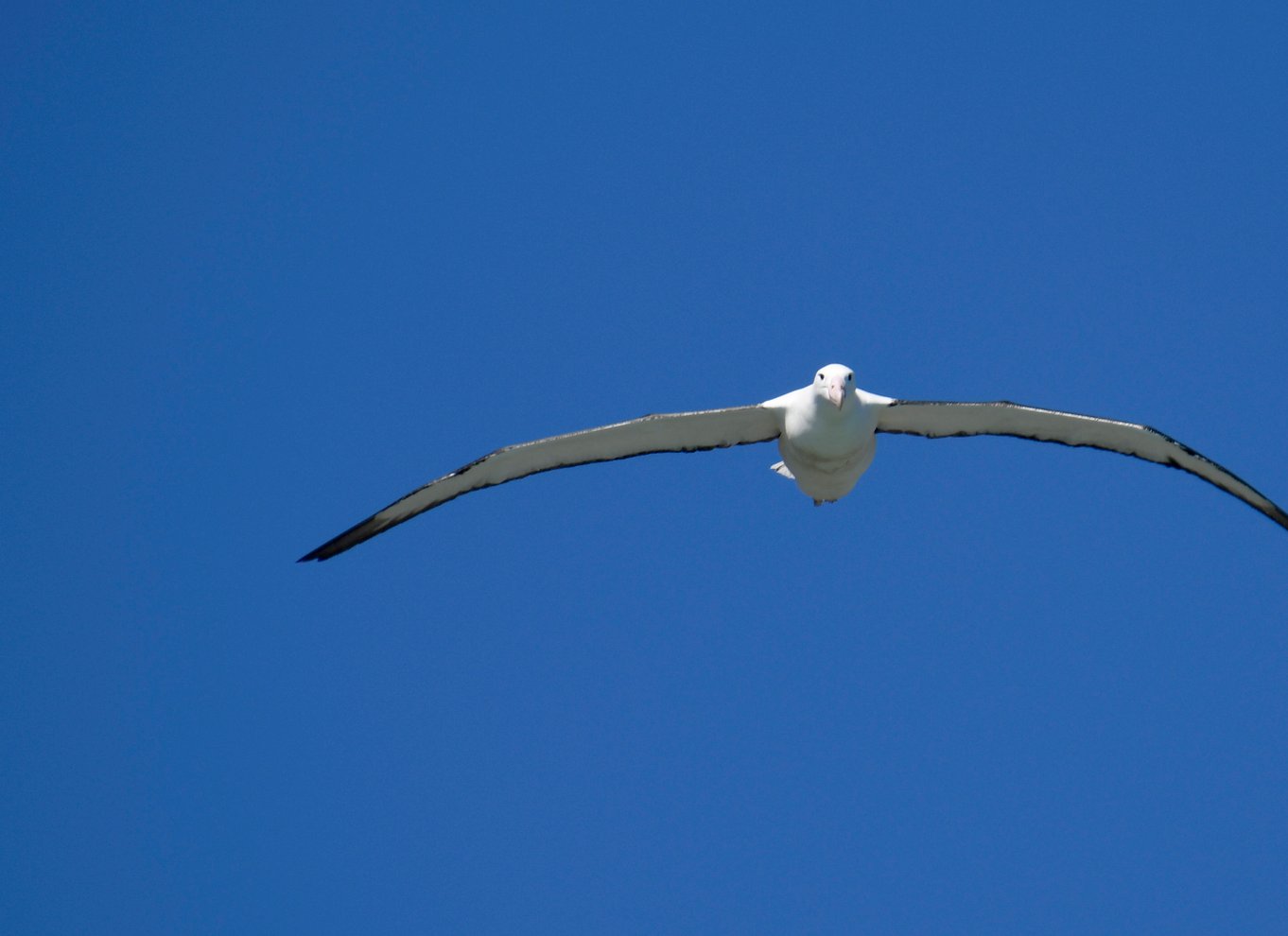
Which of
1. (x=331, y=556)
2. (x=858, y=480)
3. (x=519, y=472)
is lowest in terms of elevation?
(x=331, y=556)

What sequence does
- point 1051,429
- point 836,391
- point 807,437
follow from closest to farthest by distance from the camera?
point 836,391 → point 807,437 → point 1051,429

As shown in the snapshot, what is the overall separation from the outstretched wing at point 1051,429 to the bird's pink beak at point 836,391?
1095mm

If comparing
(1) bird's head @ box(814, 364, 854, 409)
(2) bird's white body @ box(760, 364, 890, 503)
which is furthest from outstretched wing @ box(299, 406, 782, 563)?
(1) bird's head @ box(814, 364, 854, 409)

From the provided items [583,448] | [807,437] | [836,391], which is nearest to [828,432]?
[807,437]

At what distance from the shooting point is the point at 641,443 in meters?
15.1

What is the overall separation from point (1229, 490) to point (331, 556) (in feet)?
33.8

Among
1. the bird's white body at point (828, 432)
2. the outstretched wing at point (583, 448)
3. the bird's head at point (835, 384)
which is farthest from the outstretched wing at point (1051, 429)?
the outstretched wing at point (583, 448)

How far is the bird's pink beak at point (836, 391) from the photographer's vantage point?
13.9m

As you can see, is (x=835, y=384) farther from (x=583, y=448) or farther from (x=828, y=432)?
(x=583, y=448)

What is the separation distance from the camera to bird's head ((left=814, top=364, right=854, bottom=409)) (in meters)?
13.9

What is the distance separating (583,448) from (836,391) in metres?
2.87

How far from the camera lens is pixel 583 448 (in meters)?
15.0

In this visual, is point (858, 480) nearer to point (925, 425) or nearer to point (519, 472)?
point (925, 425)

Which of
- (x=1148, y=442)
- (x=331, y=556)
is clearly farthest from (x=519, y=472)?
(x=1148, y=442)
